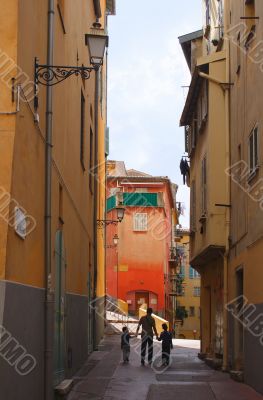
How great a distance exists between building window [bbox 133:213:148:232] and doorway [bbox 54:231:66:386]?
127 feet

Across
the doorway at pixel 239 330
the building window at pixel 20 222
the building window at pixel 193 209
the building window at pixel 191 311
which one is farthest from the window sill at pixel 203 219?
the building window at pixel 191 311

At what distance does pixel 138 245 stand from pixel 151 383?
121 feet

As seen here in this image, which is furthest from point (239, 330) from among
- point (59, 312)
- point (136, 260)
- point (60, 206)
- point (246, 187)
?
point (136, 260)

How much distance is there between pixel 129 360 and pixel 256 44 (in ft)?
36.7

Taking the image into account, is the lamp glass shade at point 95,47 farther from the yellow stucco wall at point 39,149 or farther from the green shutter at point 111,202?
the green shutter at point 111,202

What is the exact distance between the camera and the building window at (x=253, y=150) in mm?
15117

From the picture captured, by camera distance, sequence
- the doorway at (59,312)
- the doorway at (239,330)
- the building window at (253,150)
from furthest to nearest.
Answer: the doorway at (239,330)
the building window at (253,150)
the doorway at (59,312)

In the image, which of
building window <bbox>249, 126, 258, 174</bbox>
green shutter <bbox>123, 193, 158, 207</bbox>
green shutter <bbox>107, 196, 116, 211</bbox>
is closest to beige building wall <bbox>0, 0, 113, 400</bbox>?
building window <bbox>249, 126, 258, 174</bbox>

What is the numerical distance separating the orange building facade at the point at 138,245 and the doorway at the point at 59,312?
35660mm

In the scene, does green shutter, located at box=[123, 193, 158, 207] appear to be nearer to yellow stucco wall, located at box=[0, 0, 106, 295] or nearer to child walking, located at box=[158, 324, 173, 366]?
child walking, located at box=[158, 324, 173, 366]

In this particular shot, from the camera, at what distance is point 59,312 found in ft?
45.3

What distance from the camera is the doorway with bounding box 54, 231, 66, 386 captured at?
13461mm

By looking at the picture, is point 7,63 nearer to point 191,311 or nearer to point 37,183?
point 37,183

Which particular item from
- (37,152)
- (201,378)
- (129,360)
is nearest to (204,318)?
(129,360)
